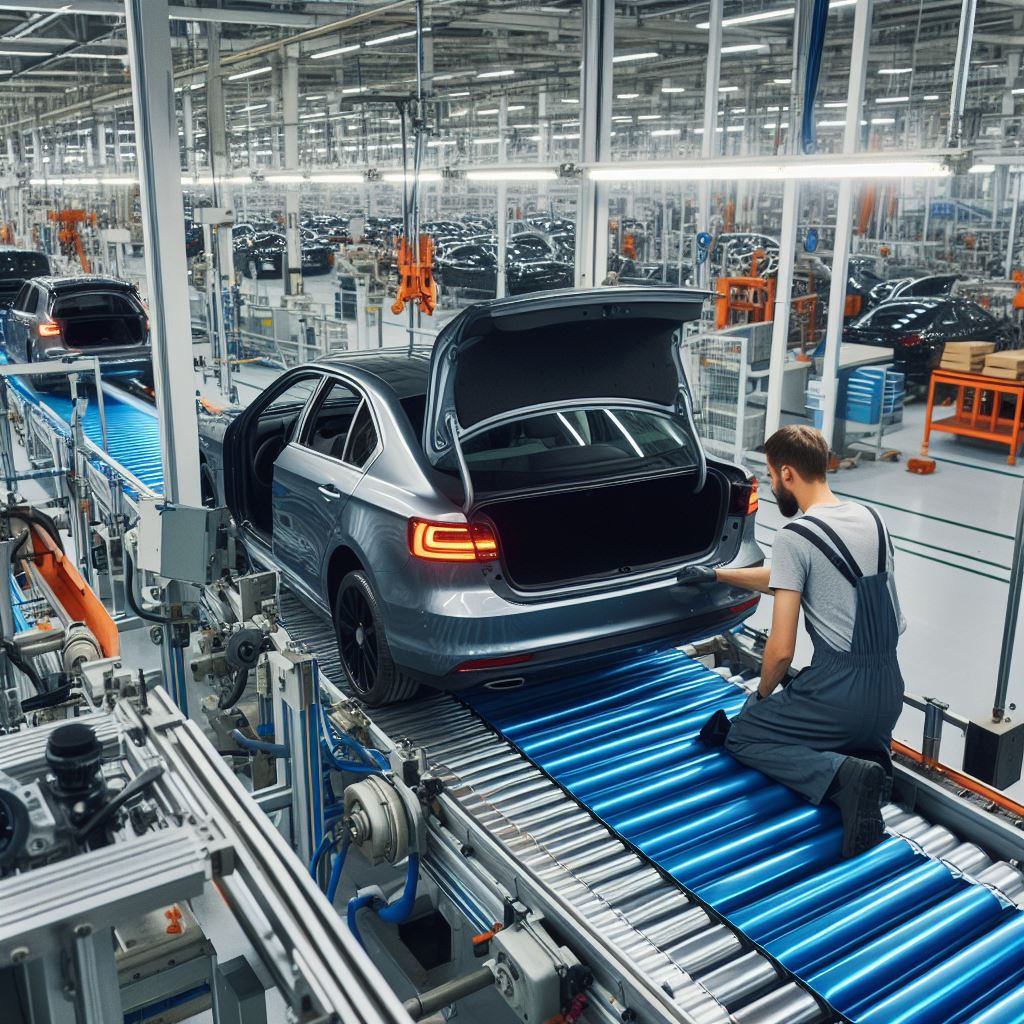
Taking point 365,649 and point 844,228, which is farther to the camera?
point 844,228

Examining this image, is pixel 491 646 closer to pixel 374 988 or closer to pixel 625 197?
pixel 374 988

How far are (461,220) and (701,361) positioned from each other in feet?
78.8

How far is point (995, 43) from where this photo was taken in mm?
15977

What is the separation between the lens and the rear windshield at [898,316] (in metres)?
13.4

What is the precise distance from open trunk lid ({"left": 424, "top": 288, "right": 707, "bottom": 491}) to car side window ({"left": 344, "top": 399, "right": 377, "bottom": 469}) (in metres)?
0.54

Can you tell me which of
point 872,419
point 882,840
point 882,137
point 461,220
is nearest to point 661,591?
point 882,840

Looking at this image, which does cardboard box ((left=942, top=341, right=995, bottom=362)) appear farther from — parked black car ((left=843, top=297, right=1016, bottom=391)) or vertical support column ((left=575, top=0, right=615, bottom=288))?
vertical support column ((left=575, top=0, right=615, bottom=288))

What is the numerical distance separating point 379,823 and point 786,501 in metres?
1.75

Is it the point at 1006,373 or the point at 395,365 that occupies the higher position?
the point at 395,365

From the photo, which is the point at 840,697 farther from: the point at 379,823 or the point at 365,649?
the point at 365,649

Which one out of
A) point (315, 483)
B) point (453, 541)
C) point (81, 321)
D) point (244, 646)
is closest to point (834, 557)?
point (453, 541)

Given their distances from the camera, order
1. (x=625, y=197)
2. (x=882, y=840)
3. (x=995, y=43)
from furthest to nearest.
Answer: (x=625, y=197) < (x=995, y=43) < (x=882, y=840)

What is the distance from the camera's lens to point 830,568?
132 inches

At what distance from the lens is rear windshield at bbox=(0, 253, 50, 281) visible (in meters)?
17.4
